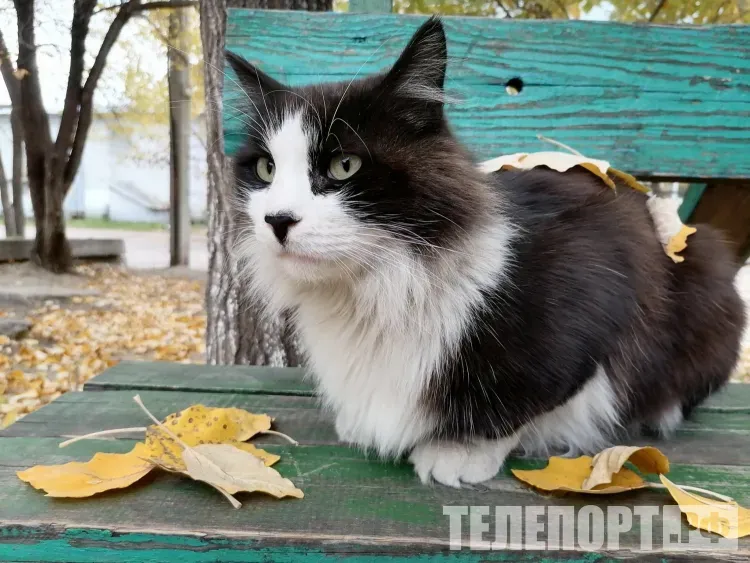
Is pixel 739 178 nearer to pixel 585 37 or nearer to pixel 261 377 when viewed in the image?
pixel 585 37

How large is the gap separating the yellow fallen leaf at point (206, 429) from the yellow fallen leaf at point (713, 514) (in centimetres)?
59

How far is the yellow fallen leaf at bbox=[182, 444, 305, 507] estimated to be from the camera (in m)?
0.77

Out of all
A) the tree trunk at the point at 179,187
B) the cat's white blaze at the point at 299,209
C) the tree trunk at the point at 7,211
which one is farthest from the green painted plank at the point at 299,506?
the tree trunk at the point at 179,187

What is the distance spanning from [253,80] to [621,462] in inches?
33.5

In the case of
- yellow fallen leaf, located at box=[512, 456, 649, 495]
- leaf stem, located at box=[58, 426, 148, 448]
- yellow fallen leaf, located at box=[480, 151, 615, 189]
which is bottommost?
leaf stem, located at box=[58, 426, 148, 448]

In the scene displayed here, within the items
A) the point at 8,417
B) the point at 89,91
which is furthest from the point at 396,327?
the point at 89,91

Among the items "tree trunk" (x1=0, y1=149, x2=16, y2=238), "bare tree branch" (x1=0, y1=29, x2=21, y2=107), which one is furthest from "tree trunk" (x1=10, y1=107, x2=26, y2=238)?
"bare tree branch" (x1=0, y1=29, x2=21, y2=107)

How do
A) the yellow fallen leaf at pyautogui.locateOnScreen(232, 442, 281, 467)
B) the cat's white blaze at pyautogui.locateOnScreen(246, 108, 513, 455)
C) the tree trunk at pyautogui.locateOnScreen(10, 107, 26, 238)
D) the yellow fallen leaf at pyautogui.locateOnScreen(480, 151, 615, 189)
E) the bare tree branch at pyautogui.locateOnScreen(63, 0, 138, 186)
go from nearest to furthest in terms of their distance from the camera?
the cat's white blaze at pyautogui.locateOnScreen(246, 108, 513, 455) → the yellow fallen leaf at pyautogui.locateOnScreen(232, 442, 281, 467) → the yellow fallen leaf at pyautogui.locateOnScreen(480, 151, 615, 189) → the bare tree branch at pyautogui.locateOnScreen(63, 0, 138, 186) → the tree trunk at pyautogui.locateOnScreen(10, 107, 26, 238)

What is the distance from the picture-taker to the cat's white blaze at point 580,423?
0.95 meters

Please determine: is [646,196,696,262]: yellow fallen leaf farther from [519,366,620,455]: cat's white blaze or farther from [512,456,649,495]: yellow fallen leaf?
[512,456,649,495]: yellow fallen leaf

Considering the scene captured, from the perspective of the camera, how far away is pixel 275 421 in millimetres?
1087

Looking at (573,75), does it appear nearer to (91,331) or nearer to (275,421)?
(275,421)

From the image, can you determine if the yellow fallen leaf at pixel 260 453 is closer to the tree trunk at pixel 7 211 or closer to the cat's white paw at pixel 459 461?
the cat's white paw at pixel 459 461

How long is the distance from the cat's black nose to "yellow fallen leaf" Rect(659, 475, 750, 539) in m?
0.62
